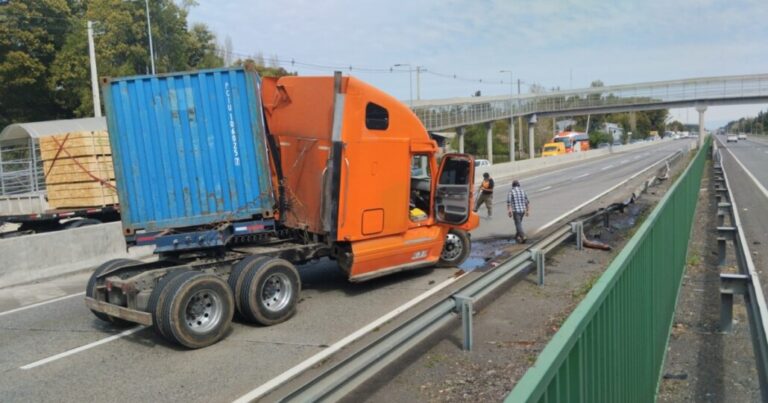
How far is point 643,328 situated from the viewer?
4277mm

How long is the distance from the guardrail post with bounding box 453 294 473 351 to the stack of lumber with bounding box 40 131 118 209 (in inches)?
431

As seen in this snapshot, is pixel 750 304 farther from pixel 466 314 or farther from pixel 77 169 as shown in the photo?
pixel 77 169

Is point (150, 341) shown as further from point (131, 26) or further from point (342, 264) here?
point (131, 26)

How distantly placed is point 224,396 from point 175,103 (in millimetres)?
4412

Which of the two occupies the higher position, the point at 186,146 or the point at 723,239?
the point at 186,146

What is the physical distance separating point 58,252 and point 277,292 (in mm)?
6312

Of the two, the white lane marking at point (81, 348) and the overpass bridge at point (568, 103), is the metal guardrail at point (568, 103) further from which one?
the white lane marking at point (81, 348)

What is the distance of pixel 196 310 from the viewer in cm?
700

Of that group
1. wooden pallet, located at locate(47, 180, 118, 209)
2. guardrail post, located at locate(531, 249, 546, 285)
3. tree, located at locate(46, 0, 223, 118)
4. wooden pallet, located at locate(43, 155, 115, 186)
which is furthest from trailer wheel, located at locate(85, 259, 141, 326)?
tree, located at locate(46, 0, 223, 118)

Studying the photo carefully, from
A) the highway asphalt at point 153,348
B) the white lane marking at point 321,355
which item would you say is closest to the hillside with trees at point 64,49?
the highway asphalt at point 153,348

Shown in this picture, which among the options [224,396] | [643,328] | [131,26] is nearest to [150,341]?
[224,396]

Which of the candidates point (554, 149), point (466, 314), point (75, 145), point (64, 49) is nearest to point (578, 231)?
point (466, 314)

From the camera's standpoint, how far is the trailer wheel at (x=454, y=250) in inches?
430

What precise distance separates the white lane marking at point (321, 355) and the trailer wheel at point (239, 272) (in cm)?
156
